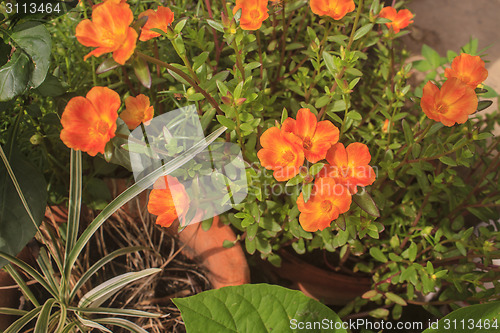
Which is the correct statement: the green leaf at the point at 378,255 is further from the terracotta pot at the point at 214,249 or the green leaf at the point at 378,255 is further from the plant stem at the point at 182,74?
the plant stem at the point at 182,74

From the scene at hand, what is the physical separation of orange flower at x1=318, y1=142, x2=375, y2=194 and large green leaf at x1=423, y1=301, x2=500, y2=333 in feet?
1.12

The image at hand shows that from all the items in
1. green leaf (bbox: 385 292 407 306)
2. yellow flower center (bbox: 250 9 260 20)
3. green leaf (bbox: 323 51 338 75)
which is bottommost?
green leaf (bbox: 385 292 407 306)

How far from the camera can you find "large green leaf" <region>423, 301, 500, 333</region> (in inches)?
31.7

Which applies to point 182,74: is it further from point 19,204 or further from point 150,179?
point 19,204

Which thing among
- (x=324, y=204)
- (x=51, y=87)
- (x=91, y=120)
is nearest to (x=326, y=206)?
(x=324, y=204)

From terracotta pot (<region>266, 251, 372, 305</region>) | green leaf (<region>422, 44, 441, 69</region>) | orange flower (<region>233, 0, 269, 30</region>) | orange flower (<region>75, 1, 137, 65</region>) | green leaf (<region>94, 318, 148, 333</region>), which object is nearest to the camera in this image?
orange flower (<region>75, 1, 137, 65</region>)

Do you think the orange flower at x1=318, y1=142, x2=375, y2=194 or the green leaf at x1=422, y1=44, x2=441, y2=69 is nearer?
the orange flower at x1=318, y1=142, x2=375, y2=194

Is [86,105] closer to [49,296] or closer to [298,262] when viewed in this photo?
[49,296]

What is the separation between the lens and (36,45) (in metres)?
0.89

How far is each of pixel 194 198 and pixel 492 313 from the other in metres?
0.68

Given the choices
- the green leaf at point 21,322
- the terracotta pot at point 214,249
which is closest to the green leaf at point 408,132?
the terracotta pot at point 214,249

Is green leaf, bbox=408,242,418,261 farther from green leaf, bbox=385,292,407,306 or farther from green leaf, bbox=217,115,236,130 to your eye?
green leaf, bbox=217,115,236,130

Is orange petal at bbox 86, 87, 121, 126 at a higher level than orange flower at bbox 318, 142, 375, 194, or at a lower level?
higher

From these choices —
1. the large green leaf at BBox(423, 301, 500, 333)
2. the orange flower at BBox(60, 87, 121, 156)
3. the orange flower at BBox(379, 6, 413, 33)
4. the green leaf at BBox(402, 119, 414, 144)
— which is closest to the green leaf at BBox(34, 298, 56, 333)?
the orange flower at BBox(60, 87, 121, 156)
